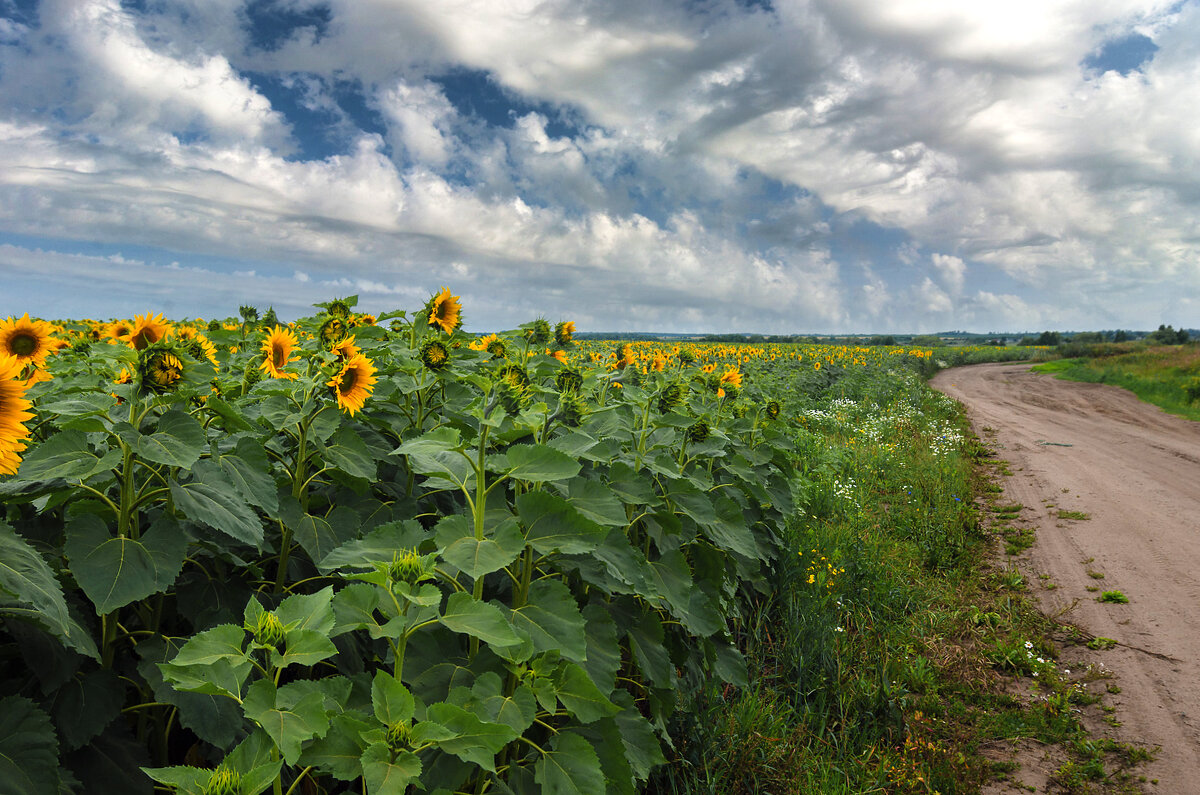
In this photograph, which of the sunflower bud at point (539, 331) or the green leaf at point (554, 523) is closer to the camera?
the green leaf at point (554, 523)

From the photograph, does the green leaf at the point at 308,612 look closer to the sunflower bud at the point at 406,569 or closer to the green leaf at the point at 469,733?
the sunflower bud at the point at 406,569

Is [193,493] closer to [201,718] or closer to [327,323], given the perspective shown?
[201,718]

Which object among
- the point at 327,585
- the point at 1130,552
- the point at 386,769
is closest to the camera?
the point at 386,769

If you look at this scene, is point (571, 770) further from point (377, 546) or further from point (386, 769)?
point (377, 546)

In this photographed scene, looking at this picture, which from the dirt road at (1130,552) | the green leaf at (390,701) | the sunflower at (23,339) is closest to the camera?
the green leaf at (390,701)

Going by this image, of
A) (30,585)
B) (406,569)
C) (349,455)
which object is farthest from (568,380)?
(30,585)

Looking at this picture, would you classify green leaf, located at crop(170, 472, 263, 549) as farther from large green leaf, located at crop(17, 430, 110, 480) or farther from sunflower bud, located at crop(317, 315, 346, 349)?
sunflower bud, located at crop(317, 315, 346, 349)

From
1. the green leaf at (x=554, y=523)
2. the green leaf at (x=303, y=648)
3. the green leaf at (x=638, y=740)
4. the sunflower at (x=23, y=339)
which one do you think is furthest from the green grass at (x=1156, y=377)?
the sunflower at (x=23, y=339)

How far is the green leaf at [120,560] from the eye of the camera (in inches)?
63.1

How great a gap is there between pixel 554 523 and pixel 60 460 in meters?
1.30

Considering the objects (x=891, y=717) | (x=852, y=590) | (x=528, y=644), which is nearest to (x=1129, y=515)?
(x=852, y=590)

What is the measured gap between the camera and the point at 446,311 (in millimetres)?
3707

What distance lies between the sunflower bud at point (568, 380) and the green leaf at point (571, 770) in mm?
1521

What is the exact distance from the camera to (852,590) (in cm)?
567
